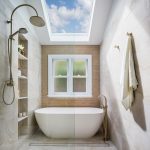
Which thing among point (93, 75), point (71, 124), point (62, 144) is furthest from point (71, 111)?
point (93, 75)

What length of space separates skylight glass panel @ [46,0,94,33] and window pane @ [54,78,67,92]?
1.10 metres

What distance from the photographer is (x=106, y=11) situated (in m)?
3.61

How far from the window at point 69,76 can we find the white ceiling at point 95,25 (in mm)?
350

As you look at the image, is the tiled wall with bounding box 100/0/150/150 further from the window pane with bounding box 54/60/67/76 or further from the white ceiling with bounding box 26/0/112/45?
the window pane with bounding box 54/60/67/76

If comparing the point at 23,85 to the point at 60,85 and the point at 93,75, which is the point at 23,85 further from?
the point at 93,75

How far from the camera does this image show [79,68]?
410 centimetres

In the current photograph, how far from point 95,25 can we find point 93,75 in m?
1.13

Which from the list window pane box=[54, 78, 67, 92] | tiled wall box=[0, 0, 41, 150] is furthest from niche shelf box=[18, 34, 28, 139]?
window pane box=[54, 78, 67, 92]

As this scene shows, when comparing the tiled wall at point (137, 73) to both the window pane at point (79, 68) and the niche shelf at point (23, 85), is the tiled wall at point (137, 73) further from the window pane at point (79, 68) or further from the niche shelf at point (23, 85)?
the niche shelf at point (23, 85)

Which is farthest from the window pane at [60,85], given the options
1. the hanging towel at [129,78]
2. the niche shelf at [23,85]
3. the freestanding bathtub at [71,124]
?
the hanging towel at [129,78]

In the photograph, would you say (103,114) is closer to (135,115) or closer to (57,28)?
(135,115)

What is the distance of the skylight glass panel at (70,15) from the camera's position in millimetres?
3541

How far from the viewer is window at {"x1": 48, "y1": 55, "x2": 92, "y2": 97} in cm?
391

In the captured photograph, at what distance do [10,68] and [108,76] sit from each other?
1987mm
